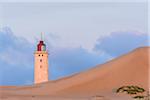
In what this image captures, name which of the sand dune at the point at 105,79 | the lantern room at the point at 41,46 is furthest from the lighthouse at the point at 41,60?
the sand dune at the point at 105,79

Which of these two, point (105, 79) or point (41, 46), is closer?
point (105, 79)

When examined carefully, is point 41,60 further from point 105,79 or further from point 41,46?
point 105,79

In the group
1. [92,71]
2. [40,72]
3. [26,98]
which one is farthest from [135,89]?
[40,72]

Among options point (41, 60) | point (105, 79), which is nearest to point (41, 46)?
point (41, 60)

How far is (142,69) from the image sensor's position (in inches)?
1219

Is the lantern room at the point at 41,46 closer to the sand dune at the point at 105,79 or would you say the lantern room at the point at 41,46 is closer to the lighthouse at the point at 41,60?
the lighthouse at the point at 41,60

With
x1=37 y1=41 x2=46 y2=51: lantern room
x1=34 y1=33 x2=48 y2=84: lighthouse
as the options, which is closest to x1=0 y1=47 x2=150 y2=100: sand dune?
x1=34 y1=33 x2=48 y2=84: lighthouse

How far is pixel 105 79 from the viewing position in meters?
30.3

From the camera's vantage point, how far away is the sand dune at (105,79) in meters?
28.7

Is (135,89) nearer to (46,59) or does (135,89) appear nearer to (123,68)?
(123,68)

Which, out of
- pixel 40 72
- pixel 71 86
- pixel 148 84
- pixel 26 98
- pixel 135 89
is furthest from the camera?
pixel 40 72

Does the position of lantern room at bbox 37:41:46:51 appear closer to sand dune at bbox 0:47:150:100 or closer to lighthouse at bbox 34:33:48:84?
lighthouse at bbox 34:33:48:84

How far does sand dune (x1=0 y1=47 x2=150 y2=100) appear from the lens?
2873cm

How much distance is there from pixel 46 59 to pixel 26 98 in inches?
1199
